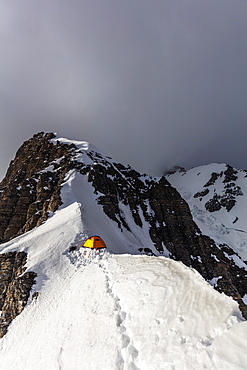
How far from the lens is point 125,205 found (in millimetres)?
47594

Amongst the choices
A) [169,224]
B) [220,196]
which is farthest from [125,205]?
[220,196]

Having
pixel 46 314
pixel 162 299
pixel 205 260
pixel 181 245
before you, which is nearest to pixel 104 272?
pixel 46 314

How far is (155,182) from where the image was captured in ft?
200

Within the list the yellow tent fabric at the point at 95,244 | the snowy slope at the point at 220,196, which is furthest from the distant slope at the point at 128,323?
the snowy slope at the point at 220,196

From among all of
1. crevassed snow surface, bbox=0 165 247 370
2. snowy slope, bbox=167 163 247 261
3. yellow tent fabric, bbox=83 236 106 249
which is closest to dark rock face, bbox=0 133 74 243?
yellow tent fabric, bbox=83 236 106 249

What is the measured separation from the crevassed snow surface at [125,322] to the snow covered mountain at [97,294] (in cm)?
4

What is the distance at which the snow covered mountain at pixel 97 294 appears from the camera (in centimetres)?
584

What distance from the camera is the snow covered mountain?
5836mm

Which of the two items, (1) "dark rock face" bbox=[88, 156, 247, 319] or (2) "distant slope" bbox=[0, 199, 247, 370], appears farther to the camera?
(1) "dark rock face" bbox=[88, 156, 247, 319]

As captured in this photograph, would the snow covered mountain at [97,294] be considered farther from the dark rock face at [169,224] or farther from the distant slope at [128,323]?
the dark rock face at [169,224]

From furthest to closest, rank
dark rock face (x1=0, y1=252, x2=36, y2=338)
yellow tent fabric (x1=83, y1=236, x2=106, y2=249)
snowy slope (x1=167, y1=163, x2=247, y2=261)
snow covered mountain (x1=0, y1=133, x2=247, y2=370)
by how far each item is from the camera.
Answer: snowy slope (x1=167, y1=163, x2=247, y2=261), yellow tent fabric (x1=83, y1=236, x2=106, y2=249), dark rock face (x1=0, y1=252, x2=36, y2=338), snow covered mountain (x1=0, y1=133, x2=247, y2=370)

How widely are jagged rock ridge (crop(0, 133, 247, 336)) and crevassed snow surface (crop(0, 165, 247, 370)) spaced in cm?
1825

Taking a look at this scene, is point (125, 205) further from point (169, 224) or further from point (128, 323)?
point (128, 323)

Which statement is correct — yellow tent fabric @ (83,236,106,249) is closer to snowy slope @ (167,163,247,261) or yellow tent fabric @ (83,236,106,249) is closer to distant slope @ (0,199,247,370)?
distant slope @ (0,199,247,370)
